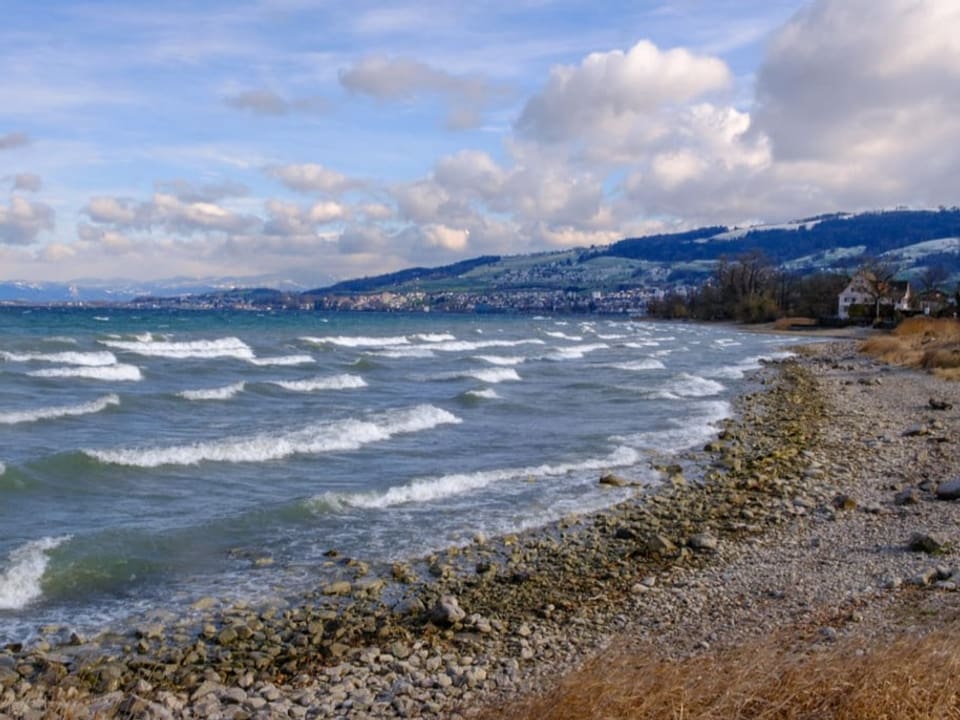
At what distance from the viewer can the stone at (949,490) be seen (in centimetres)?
1288

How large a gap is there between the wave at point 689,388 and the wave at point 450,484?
1223cm

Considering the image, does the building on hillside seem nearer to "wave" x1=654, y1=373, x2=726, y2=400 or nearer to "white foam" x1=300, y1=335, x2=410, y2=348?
"white foam" x1=300, y1=335, x2=410, y2=348

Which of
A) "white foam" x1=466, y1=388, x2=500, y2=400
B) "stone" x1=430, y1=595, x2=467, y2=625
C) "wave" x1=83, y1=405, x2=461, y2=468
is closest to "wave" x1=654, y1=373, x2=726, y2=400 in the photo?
A: "white foam" x1=466, y1=388, x2=500, y2=400

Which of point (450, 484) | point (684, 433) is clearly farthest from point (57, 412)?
point (684, 433)

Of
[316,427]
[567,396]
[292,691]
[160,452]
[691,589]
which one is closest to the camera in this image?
[292,691]

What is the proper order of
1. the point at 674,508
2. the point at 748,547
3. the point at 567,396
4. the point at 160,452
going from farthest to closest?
the point at 567,396 < the point at 160,452 < the point at 674,508 < the point at 748,547

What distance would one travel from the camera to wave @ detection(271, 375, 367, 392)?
3179cm

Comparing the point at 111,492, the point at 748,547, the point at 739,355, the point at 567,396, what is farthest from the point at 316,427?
the point at 739,355

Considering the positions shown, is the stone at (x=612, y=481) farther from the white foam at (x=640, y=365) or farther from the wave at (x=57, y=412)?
the white foam at (x=640, y=365)

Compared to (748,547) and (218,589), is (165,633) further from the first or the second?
(748,547)

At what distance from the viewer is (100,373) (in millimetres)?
34219

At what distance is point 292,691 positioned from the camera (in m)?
7.16

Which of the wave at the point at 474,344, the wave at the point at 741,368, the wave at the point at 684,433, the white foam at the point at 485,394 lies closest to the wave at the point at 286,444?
the white foam at the point at 485,394

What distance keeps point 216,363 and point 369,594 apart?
1343 inches
